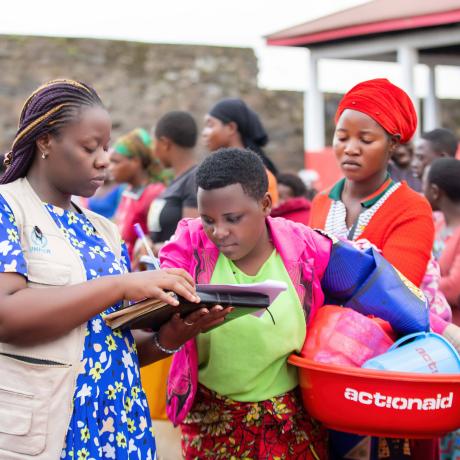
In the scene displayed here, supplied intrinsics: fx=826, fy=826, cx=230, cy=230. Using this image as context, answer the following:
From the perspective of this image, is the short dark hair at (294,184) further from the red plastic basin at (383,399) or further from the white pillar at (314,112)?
the white pillar at (314,112)

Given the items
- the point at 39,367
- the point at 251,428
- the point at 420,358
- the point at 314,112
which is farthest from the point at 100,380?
the point at 314,112

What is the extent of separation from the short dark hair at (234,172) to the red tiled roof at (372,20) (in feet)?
27.2

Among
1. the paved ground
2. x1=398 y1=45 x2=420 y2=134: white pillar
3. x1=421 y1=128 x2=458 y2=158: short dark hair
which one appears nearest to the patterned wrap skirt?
the paved ground

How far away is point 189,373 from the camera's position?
294cm

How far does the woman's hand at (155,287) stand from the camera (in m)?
2.29

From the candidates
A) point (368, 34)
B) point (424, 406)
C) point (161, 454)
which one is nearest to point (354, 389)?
point (424, 406)

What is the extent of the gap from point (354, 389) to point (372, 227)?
0.92 m

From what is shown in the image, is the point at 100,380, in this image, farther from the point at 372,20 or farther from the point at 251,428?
the point at 372,20

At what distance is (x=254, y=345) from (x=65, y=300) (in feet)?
2.77

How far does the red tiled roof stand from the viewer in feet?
35.5

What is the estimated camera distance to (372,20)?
1181 cm

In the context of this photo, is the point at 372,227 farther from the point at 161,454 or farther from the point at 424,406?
the point at 161,454

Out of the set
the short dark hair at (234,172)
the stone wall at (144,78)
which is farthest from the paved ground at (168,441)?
the stone wall at (144,78)

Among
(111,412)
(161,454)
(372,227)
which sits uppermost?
(372,227)
